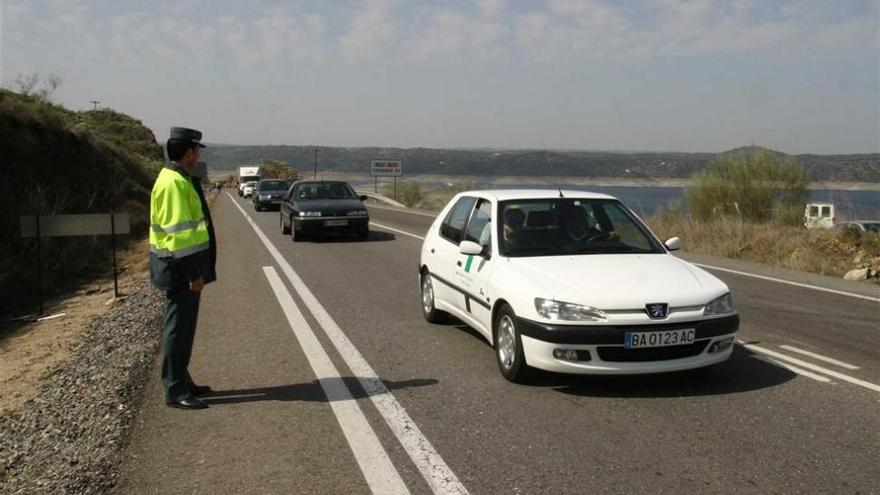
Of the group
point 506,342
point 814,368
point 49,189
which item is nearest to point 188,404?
point 506,342

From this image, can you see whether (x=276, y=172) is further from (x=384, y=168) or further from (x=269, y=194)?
(x=269, y=194)

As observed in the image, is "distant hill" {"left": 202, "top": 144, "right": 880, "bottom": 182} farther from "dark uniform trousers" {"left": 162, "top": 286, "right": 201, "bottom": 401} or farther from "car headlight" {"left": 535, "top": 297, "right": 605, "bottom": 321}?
"car headlight" {"left": 535, "top": 297, "right": 605, "bottom": 321}

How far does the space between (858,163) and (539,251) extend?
40.0 m

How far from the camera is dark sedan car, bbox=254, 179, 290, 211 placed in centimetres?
3344

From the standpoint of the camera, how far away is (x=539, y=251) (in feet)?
20.5

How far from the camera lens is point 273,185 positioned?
3528 cm

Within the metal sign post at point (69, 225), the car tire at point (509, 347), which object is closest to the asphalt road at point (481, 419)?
the car tire at point (509, 347)

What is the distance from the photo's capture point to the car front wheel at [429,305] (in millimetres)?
7840

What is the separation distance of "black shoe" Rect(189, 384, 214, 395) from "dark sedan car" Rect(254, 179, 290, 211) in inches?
1086

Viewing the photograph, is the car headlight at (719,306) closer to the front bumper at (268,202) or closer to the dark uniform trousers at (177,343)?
the dark uniform trousers at (177,343)

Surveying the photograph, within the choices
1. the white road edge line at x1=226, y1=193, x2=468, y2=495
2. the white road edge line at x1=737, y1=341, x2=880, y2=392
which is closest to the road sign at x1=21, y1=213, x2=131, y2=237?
the white road edge line at x1=226, y1=193, x2=468, y2=495

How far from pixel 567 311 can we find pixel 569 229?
1503 mm

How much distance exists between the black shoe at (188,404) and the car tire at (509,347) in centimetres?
219

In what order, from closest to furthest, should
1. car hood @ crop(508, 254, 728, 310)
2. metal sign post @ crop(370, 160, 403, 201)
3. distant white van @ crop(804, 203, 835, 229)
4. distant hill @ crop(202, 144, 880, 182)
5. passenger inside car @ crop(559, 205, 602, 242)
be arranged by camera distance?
1. car hood @ crop(508, 254, 728, 310)
2. passenger inside car @ crop(559, 205, 602, 242)
3. distant white van @ crop(804, 203, 835, 229)
4. distant hill @ crop(202, 144, 880, 182)
5. metal sign post @ crop(370, 160, 403, 201)
